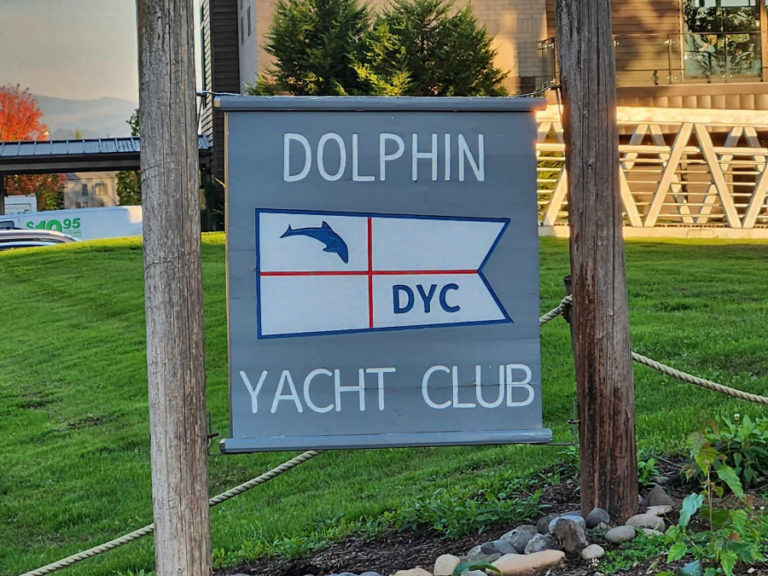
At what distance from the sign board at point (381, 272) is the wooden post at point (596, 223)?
1.07ft

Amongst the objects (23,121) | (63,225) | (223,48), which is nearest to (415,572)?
(223,48)

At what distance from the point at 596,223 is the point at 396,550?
1730 mm

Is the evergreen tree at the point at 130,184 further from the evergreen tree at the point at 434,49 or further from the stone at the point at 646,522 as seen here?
the stone at the point at 646,522

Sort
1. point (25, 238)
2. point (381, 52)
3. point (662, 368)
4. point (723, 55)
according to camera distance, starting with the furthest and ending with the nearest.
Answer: point (25, 238) < point (381, 52) < point (723, 55) < point (662, 368)

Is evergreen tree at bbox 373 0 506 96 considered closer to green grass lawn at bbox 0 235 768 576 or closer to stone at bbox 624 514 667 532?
green grass lawn at bbox 0 235 768 576

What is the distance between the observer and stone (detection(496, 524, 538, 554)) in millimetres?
4344

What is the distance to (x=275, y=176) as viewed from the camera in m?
3.91

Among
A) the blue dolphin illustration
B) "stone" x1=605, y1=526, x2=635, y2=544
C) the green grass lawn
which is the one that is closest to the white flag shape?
the blue dolphin illustration

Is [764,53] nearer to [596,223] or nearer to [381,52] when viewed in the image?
[381,52]

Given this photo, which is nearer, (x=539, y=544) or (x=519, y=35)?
(x=539, y=544)

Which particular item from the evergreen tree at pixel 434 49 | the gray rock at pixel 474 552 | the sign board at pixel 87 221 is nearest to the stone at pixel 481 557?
the gray rock at pixel 474 552

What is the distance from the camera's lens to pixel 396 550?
480 cm

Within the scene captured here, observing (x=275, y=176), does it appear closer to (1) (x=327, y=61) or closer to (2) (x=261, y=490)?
(2) (x=261, y=490)

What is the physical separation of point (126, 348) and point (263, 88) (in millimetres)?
15005
